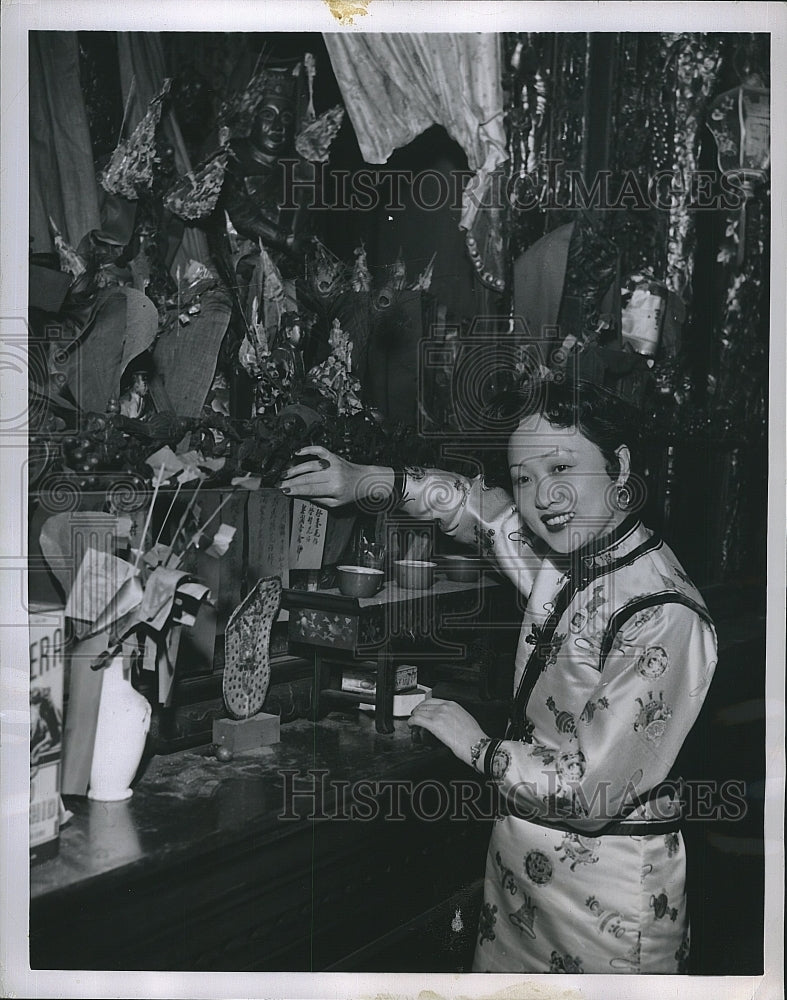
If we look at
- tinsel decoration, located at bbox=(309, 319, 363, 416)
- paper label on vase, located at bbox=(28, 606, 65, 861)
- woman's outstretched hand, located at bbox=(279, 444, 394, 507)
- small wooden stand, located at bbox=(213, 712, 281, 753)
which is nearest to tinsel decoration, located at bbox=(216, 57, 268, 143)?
tinsel decoration, located at bbox=(309, 319, 363, 416)

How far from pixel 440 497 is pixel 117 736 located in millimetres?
748

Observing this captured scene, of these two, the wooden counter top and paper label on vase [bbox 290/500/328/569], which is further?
paper label on vase [bbox 290/500/328/569]

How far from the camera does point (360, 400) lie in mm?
1913

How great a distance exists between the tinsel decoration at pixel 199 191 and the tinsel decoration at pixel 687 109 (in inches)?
34.2

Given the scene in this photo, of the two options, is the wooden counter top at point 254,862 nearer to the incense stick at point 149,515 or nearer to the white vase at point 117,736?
the white vase at point 117,736

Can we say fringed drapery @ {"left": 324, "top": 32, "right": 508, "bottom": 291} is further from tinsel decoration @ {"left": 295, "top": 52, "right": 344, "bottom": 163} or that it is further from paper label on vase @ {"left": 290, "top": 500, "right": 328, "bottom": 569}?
paper label on vase @ {"left": 290, "top": 500, "right": 328, "bottom": 569}

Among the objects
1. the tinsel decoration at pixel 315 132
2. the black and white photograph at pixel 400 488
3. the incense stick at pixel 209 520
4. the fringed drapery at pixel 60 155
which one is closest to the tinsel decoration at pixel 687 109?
the black and white photograph at pixel 400 488

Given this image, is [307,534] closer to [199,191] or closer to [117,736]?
[117,736]

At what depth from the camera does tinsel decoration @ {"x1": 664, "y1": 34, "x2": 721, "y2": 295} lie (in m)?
1.91

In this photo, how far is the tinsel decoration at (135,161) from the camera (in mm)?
1830

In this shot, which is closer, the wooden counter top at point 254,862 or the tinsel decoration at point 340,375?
the wooden counter top at point 254,862

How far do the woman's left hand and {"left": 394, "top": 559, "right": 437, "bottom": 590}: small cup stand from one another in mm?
227

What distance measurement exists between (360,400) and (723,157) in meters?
0.85

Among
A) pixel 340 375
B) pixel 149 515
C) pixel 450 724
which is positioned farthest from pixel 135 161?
pixel 450 724
